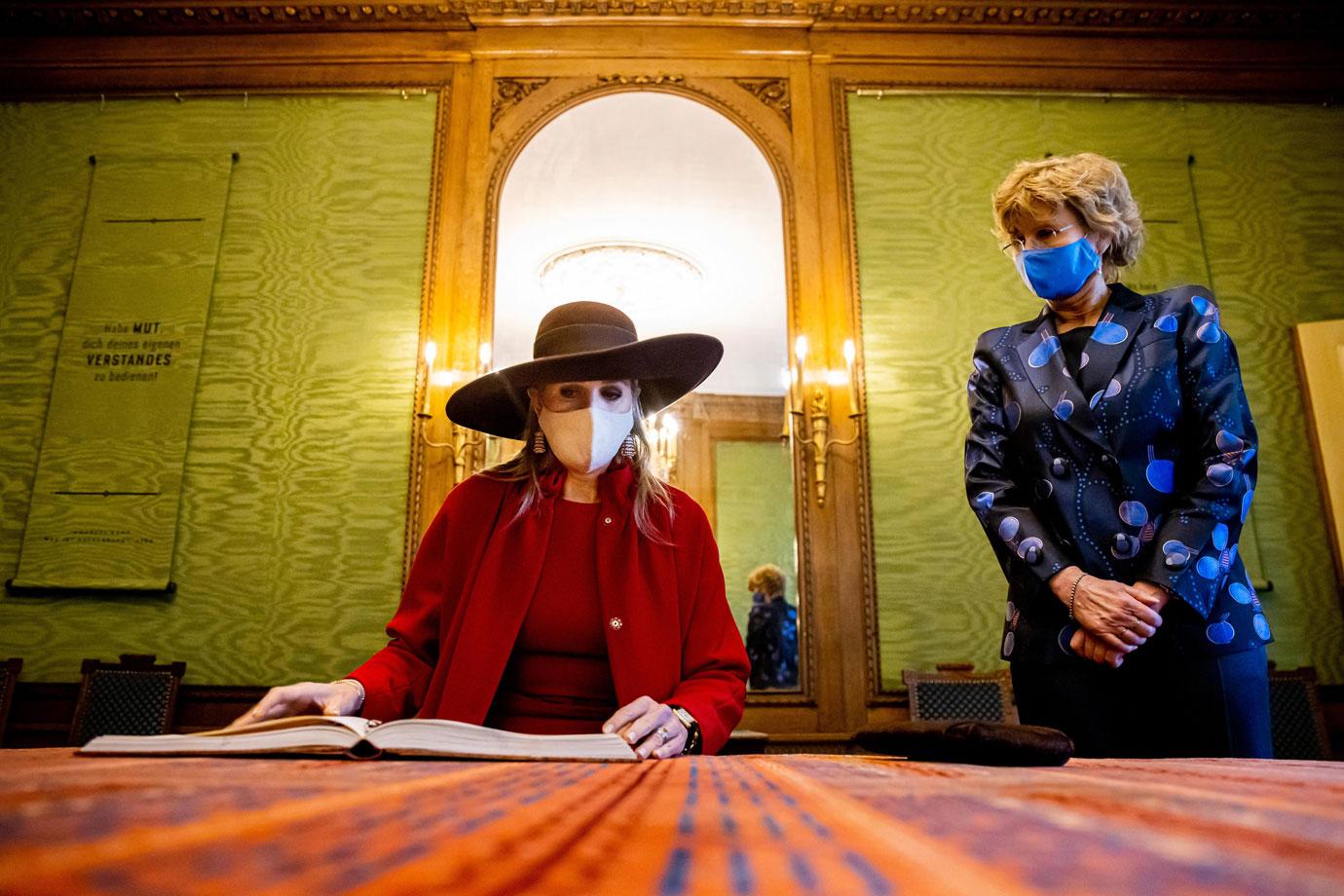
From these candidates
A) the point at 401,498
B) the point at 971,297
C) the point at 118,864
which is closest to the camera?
the point at 118,864

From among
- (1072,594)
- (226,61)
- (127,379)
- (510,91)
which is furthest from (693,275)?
(1072,594)

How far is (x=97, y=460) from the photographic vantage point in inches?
141

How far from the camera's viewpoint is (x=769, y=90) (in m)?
4.10

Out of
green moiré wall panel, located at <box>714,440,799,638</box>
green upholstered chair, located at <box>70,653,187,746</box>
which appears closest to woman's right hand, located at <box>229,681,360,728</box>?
green moiré wall panel, located at <box>714,440,799,638</box>

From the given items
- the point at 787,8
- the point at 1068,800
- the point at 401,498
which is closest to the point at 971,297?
the point at 787,8

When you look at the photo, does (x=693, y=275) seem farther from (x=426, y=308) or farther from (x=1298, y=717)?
(x=1298, y=717)

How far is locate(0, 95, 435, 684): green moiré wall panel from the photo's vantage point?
3.41 meters

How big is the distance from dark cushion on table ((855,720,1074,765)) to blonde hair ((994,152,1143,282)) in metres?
1.28

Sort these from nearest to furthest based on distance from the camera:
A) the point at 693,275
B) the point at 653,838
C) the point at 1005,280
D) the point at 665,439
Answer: the point at 653,838 → the point at 1005,280 → the point at 665,439 → the point at 693,275

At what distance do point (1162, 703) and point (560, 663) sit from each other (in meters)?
1.04

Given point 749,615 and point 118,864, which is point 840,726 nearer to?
point 749,615

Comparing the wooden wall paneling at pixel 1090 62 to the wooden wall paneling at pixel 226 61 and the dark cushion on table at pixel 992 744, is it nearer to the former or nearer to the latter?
the wooden wall paneling at pixel 226 61

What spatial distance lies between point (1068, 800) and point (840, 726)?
3188 millimetres

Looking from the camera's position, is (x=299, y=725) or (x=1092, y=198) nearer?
(x=299, y=725)
